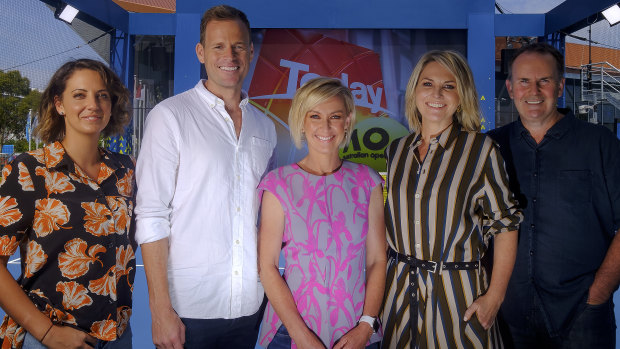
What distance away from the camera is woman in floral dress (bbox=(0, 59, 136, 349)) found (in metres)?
1.64

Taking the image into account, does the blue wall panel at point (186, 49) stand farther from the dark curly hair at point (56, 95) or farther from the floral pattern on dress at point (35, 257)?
the floral pattern on dress at point (35, 257)

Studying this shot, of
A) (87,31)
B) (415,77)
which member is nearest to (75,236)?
(415,77)

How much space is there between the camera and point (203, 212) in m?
1.90

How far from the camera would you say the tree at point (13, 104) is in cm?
941

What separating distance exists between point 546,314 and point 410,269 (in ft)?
2.39

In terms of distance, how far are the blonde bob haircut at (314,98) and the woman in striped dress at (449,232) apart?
367mm

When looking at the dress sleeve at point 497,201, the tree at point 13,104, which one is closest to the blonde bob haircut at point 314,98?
the dress sleeve at point 497,201

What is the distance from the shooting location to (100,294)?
1.77m

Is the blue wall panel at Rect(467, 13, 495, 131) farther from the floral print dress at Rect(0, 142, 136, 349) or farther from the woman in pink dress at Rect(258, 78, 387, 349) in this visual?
the floral print dress at Rect(0, 142, 136, 349)

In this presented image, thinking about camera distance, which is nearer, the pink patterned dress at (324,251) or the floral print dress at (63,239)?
the floral print dress at (63,239)

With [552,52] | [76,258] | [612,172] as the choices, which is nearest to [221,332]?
[76,258]

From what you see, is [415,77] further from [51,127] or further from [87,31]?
[87,31]

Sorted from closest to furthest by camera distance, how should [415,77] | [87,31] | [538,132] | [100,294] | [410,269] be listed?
1. [100,294]
2. [410,269]
3. [415,77]
4. [538,132]
5. [87,31]

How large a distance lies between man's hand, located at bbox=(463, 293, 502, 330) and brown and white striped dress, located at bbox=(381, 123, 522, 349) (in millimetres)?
25
